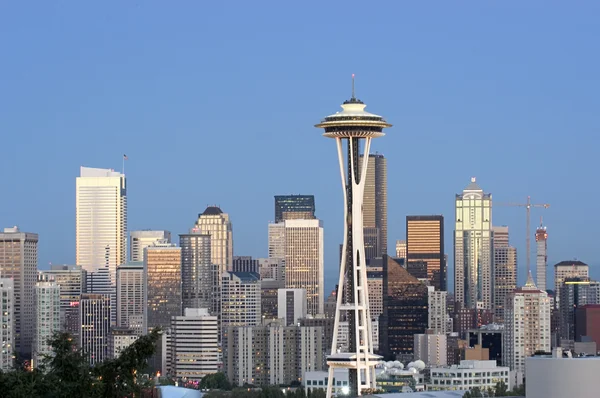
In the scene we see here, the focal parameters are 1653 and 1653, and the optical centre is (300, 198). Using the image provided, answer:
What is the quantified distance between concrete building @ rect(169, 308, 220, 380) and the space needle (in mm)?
66421

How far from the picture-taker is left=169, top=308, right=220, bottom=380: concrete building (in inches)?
6998

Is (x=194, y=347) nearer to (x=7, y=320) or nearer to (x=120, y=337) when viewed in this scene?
(x=120, y=337)

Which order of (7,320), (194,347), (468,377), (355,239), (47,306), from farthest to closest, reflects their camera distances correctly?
1. (47,306)
2. (194,347)
3. (7,320)
4. (468,377)
5. (355,239)

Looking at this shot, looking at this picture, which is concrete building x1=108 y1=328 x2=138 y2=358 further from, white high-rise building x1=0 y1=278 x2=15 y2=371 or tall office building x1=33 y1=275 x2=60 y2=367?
white high-rise building x1=0 y1=278 x2=15 y2=371

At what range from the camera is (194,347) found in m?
182

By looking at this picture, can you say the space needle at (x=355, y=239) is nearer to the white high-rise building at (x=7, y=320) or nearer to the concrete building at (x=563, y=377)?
the white high-rise building at (x=7, y=320)

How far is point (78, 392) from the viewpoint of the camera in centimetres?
3019

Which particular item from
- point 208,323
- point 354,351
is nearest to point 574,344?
point 208,323

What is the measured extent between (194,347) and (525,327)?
37.1 metres

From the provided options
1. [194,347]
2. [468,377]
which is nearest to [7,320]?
[194,347]

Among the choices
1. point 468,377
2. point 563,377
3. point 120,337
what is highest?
point 563,377

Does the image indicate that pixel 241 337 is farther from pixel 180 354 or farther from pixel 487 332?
pixel 487 332

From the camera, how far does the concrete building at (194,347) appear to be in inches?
6998

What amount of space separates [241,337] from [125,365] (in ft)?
492
